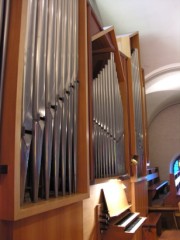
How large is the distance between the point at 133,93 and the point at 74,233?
283cm

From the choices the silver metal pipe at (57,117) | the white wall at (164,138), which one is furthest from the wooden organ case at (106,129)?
the white wall at (164,138)

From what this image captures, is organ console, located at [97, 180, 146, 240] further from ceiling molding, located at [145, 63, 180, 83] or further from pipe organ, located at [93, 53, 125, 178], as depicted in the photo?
ceiling molding, located at [145, 63, 180, 83]

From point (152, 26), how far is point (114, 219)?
3687 mm

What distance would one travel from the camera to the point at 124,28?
5586 millimetres

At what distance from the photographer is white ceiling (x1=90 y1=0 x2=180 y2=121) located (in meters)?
5.00

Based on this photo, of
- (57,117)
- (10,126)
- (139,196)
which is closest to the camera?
(10,126)

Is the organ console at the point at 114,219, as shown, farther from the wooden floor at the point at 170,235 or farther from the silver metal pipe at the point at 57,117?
the wooden floor at the point at 170,235

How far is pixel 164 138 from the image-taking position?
9.28 metres

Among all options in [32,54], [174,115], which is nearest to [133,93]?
[32,54]

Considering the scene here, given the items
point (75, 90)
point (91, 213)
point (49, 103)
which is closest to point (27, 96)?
point (49, 103)

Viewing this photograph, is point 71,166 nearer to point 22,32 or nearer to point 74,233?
point 74,233

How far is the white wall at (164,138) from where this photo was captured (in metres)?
9.12

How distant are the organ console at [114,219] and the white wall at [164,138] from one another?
5809 millimetres

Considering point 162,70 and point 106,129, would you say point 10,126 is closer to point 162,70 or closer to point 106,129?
point 106,129
